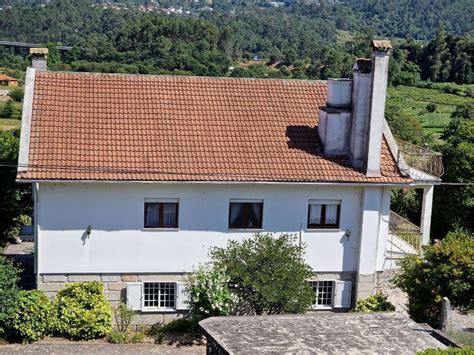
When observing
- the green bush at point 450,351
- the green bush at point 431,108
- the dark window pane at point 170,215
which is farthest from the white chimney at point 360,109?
the green bush at point 431,108

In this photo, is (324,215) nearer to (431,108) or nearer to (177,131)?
(177,131)

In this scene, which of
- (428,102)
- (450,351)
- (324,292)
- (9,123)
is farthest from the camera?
(428,102)

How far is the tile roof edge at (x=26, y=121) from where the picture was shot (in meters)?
20.6

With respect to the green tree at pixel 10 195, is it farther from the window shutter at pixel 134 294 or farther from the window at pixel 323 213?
the window at pixel 323 213

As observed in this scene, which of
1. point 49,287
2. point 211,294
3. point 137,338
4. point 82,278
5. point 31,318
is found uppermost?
point 211,294

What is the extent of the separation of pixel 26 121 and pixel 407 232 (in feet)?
41.9

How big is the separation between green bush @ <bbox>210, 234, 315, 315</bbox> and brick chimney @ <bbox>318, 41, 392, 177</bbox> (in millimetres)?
3610

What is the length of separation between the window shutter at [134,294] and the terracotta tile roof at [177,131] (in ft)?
10.1

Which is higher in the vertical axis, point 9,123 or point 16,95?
point 16,95

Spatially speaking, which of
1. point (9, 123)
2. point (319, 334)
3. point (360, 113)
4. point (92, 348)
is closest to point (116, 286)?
point (92, 348)

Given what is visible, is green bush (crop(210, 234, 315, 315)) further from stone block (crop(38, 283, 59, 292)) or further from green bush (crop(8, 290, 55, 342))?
green bush (crop(8, 290, 55, 342))

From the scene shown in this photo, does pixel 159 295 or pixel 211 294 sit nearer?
pixel 211 294

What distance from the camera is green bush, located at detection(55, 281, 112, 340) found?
20.5 m

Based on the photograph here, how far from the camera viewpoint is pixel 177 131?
22.7 m
